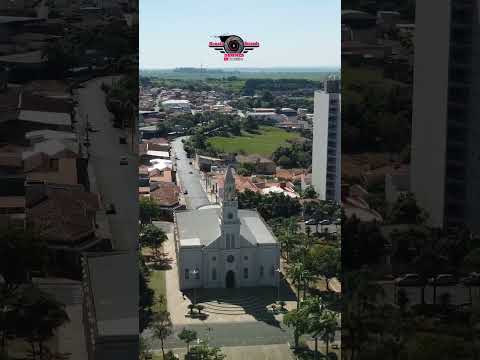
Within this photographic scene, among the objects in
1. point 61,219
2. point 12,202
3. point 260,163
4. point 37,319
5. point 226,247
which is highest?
point 260,163

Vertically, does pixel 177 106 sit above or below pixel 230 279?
above

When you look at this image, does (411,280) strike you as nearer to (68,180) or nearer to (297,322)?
(297,322)

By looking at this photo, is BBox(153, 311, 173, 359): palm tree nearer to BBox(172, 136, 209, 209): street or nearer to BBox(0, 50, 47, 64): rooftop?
BBox(172, 136, 209, 209): street

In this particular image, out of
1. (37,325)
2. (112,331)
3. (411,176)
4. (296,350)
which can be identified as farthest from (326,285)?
(37,325)

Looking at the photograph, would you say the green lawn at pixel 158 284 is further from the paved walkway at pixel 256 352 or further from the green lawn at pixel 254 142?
the green lawn at pixel 254 142

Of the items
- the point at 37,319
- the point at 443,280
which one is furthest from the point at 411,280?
the point at 37,319

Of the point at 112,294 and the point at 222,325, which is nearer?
the point at 112,294

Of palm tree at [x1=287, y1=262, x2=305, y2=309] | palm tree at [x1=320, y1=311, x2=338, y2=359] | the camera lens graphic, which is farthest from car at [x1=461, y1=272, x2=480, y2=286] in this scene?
the camera lens graphic

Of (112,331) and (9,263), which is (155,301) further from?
(9,263)
